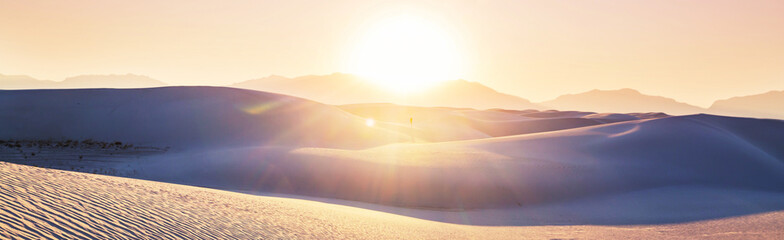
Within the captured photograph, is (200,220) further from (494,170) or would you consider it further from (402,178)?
(494,170)

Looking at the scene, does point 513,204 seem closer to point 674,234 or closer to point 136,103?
point 674,234

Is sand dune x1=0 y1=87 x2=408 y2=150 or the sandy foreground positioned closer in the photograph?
the sandy foreground

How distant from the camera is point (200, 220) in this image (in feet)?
20.5

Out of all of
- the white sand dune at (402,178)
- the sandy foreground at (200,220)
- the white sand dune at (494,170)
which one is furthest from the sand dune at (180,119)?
the sandy foreground at (200,220)

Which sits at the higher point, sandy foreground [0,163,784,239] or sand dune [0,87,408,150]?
sand dune [0,87,408,150]

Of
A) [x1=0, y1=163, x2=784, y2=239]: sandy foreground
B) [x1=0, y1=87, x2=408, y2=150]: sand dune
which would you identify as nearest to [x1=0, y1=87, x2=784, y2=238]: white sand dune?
[x1=0, y1=163, x2=784, y2=239]: sandy foreground

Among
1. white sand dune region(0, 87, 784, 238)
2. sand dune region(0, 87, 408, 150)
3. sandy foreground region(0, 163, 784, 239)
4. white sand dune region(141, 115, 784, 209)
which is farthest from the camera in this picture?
sand dune region(0, 87, 408, 150)

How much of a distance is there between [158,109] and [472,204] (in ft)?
90.1

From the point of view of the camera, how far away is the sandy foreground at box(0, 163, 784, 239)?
15.0 ft

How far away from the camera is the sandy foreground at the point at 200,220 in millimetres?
4582

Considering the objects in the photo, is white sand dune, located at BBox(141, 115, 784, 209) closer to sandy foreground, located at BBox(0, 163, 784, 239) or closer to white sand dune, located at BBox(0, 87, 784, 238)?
white sand dune, located at BBox(0, 87, 784, 238)

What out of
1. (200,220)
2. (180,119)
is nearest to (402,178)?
(200,220)

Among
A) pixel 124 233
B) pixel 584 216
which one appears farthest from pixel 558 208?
pixel 124 233

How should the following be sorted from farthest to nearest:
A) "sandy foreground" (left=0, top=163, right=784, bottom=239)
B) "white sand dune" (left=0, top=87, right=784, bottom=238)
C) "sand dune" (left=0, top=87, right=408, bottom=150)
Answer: "sand dune" (left=0, top=87, right=408, bottom=150), "white sand dune" (left=0, top=87, right=784, bottom=238), "sandy foreground" (left=0, top=163, right=784, bottom=239)
